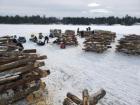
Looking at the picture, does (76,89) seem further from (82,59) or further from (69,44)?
(69,44)

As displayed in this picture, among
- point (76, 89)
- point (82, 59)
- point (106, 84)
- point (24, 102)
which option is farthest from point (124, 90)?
point (82, 59)

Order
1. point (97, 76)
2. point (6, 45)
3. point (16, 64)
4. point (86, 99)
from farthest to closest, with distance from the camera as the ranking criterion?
1. point (97, 76)
2. point (6, 45)
3. point (16, 64)
4. point (86, 99)

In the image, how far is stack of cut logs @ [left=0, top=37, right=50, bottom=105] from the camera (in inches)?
389

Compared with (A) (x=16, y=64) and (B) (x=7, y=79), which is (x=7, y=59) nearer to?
(A) (x=16, y=64)

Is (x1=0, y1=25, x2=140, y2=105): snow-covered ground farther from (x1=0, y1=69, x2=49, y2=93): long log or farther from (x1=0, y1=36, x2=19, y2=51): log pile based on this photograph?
(x1=0, y1=36, x2=19, y2=51): log pile

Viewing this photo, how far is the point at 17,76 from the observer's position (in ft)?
33.6

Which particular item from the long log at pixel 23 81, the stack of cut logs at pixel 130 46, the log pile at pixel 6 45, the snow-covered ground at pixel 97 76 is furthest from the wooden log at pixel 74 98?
the stack of cut logs at pixel 130 46

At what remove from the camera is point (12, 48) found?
1384 centimetres

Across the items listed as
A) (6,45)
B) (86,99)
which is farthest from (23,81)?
(6,45)

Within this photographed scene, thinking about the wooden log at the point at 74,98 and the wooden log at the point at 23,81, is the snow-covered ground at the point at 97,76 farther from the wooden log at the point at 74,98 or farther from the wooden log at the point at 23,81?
the wooden log at the point at 74,98

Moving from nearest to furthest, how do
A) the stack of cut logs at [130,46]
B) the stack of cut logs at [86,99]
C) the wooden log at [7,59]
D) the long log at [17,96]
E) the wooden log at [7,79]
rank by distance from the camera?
A: the stack of cut logs at [86,99] < the wooden log at [7,79] < the long log at [17,96] < the wooden log at [7,59] < the stack of cut logs at [130,46]

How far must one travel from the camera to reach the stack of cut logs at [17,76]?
9883 millimetres

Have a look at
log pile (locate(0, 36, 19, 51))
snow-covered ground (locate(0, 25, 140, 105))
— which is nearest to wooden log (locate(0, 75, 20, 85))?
snow-covered ground (locate(0, 25, 140, 105))

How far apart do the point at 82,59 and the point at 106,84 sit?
28.9ft
